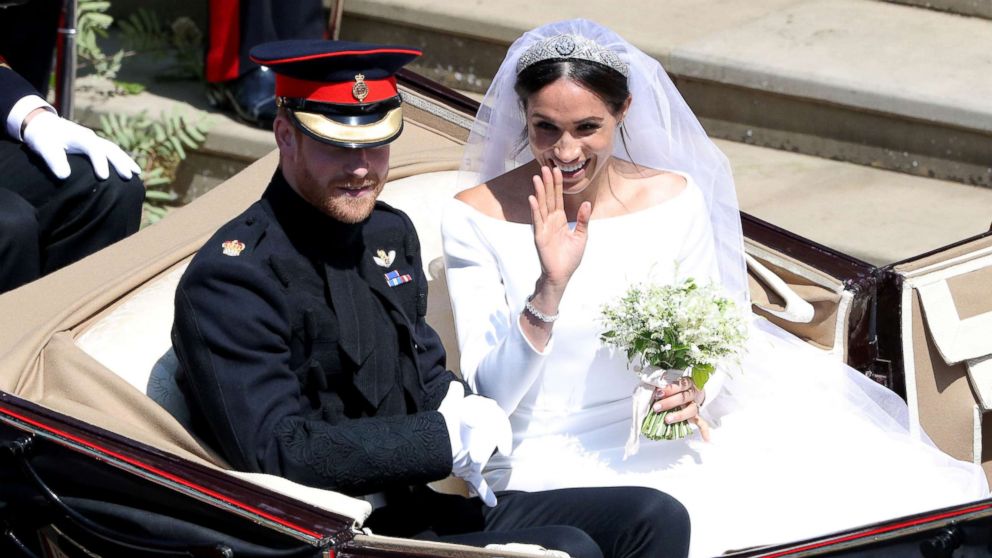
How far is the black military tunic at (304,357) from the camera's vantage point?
221 centimetres

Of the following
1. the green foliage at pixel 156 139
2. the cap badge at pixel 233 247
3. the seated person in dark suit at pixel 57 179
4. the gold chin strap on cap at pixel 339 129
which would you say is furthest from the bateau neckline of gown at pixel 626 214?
the green foliage at pixel 156 139

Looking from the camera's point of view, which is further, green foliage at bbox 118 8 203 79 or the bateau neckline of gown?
green foliage at bbox 118 8 203 79

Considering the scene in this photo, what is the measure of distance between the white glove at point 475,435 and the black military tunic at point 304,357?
0.04 metres

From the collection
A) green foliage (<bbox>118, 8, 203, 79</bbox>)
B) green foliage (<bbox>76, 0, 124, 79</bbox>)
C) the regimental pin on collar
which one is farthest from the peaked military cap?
green foliage (<bbox>118, 8, 203, 79</bbox>)

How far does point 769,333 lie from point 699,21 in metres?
2.09

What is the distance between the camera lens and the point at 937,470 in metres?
2.72

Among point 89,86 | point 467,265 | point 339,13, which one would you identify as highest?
point 467,265

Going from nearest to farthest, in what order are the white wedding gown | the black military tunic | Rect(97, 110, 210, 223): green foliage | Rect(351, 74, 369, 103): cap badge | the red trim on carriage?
1. the red trim on carriage
2. the black military tunic
3. Rect(351, 74, 369, 103): cap badge
4. the white wedding gown
5. Rect(97, 110, 210, 223): green foliage

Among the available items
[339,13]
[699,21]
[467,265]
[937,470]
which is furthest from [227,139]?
[937,470]

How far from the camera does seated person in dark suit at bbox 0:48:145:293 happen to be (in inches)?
118

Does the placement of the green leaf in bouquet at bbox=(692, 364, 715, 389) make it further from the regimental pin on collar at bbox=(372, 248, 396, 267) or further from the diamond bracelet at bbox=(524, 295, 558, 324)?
the regimental pin on collar at bbox=(372, 248, 396, 267)

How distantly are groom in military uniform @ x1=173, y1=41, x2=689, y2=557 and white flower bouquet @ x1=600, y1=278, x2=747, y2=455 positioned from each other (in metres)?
0.22

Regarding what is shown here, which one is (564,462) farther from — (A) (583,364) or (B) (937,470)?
(B) (937,470)

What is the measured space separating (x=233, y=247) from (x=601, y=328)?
803 mm
